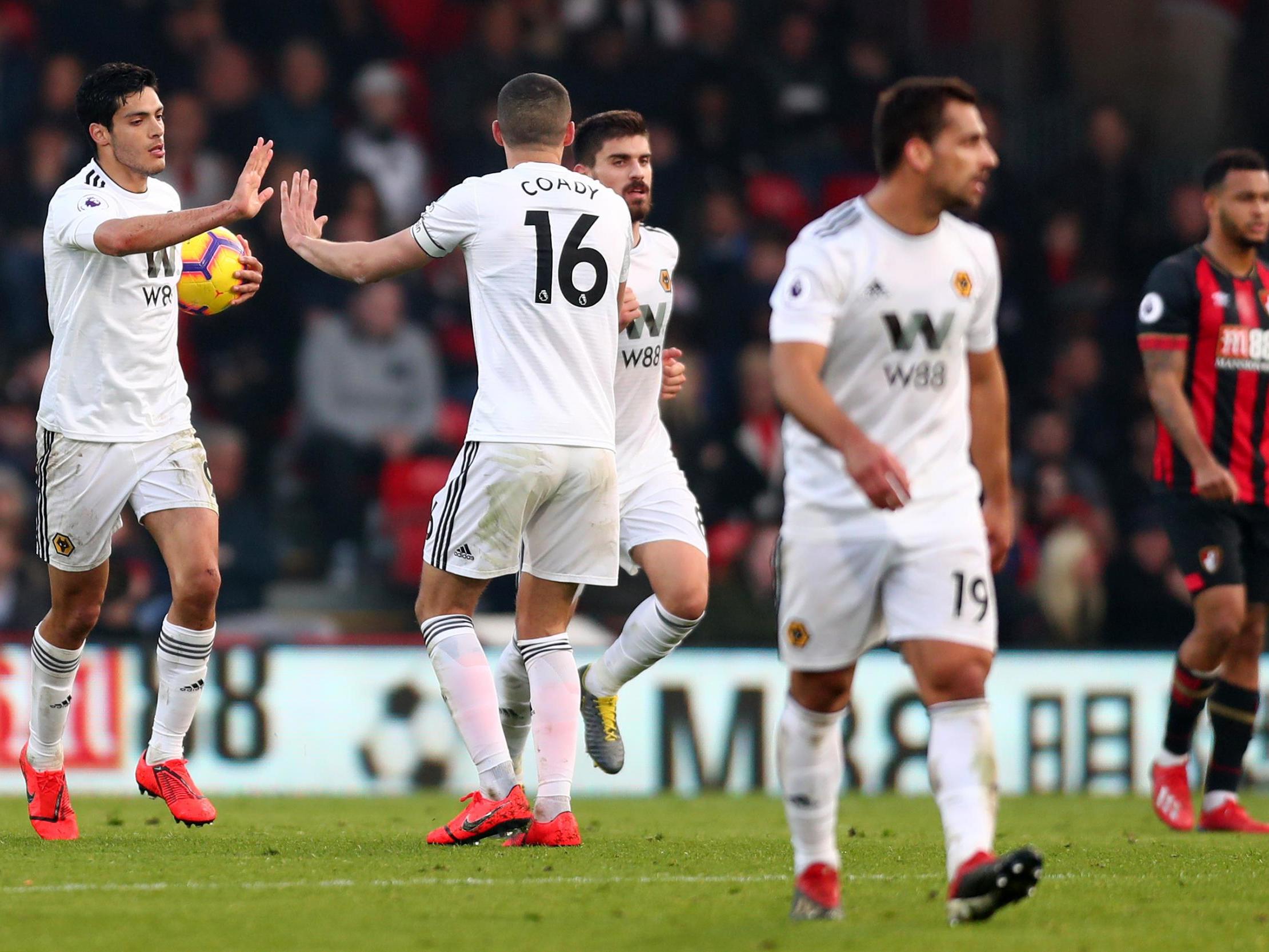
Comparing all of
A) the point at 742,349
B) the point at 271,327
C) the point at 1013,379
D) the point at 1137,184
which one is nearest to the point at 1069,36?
the point at 1137,184

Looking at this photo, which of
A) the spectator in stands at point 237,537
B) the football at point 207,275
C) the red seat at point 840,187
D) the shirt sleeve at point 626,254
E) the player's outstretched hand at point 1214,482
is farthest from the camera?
the red seat at point 840,187

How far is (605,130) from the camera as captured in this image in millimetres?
7738

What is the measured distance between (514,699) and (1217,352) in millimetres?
3387

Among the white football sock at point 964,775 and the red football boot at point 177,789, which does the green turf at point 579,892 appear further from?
the white football sock at point 964,775

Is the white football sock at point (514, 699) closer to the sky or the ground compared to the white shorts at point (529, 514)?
closer to the ground

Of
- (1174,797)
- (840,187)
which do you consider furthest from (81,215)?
(840,187)

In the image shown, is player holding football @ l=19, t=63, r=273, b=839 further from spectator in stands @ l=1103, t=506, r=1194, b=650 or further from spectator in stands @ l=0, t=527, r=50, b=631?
spectator in stands @ l=1103, t=506, r=1194, b=650

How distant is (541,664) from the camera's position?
6.75 m

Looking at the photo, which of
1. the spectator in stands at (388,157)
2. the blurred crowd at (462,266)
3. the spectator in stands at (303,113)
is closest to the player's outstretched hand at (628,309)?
the blurred crowd at (462,266)

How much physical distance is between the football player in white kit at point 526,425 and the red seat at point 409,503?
6.68 m

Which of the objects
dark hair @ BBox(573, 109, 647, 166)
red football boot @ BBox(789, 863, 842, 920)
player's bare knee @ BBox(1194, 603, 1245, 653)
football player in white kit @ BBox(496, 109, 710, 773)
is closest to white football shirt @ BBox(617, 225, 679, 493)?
football player in white kit @ BBox(496, 109, 710, 773)

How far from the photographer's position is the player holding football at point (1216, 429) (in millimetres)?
8297

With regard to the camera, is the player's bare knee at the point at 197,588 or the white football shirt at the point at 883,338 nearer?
the white football shirt at the point at 883,338

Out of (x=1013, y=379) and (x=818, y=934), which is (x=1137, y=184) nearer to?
(x=1013, y=379)
